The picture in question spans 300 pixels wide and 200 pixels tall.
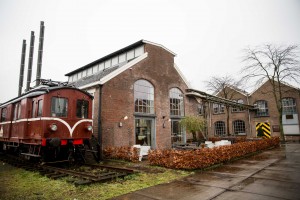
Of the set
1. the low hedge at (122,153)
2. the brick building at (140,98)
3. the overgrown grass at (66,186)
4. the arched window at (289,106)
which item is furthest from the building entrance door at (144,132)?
the arched window at (289,106)

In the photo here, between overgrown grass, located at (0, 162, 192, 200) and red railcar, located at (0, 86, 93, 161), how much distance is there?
58.0 inches

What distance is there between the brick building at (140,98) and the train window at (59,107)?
126 inches

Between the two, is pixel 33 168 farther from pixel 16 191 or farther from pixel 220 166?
pixel 220 166

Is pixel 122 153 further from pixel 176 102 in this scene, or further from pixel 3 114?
pixel 3 114

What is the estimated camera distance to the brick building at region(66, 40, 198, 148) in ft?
43.8

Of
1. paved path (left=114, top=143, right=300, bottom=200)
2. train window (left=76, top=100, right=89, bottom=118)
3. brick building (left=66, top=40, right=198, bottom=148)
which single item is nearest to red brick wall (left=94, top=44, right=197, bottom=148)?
brick building (left=66, top=40, right=198, bottom=148)

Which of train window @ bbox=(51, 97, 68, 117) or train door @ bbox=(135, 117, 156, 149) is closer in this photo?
train window @ bbox=(51, 97, 68, 117)

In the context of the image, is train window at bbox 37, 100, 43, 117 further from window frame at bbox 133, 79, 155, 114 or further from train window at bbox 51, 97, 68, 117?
window frame at bbox 133, 79, 155, 114

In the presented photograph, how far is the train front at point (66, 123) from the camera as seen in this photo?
29.3 ft

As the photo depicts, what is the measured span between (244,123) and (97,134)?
2679cm

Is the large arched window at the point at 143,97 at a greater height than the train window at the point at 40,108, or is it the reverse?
the large arched window at the point at 143,97

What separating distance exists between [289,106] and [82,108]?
29767 millimetres

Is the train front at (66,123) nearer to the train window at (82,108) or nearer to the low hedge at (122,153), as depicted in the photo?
the train window at (82,108)

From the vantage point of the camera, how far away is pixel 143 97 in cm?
1600
